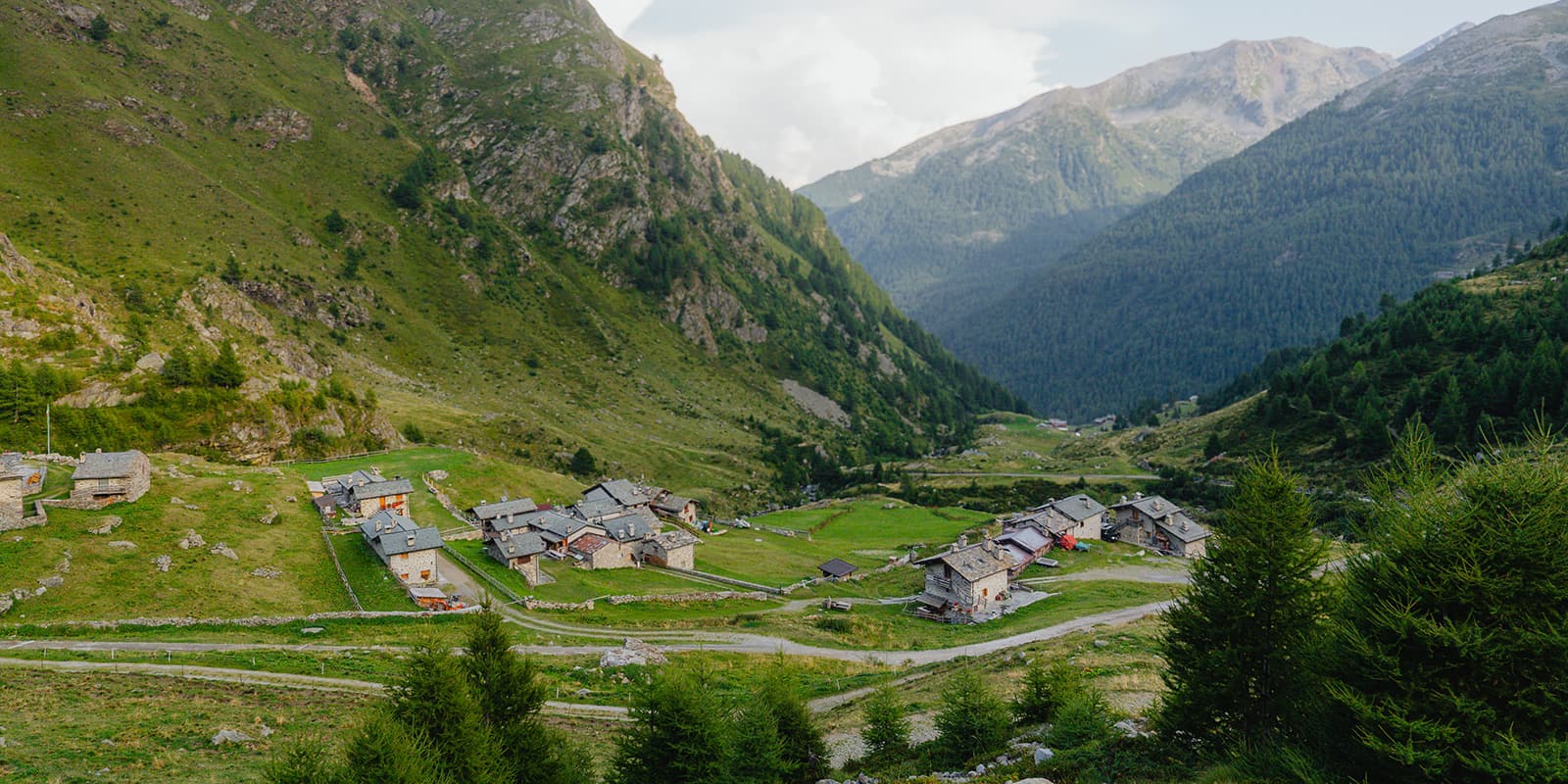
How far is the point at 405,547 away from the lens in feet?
188

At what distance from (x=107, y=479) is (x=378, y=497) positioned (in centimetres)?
1983

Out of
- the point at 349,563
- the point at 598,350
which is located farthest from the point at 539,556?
the point at 598,350

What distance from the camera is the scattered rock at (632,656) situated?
45.8 m

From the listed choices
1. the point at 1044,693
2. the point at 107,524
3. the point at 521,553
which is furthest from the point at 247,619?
the point at 1044,693

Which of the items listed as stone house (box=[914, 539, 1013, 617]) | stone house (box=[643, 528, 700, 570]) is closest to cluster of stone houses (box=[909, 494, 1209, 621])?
stone house (box=[914, 539, 1013, 617])

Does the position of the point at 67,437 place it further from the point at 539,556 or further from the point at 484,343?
the point at 484,343

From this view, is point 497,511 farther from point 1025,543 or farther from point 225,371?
point 1025,543

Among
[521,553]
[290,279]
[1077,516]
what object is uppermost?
[290,279]

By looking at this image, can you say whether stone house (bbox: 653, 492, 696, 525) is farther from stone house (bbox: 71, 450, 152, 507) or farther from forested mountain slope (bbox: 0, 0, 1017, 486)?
stone house (bbox: 71, 450, 152, 507)

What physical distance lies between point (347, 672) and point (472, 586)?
2130 centimetres

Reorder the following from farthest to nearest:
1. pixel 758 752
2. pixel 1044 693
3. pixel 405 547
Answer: pixel 405 547
pixel 1044 693
pixel 758 752

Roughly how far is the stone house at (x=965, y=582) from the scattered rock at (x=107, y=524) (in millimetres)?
60722

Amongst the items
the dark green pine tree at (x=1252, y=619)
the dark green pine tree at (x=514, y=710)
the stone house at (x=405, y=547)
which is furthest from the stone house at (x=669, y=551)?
the dark green pine tree at (x=1252, y=619)

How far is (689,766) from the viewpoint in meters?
23.8
